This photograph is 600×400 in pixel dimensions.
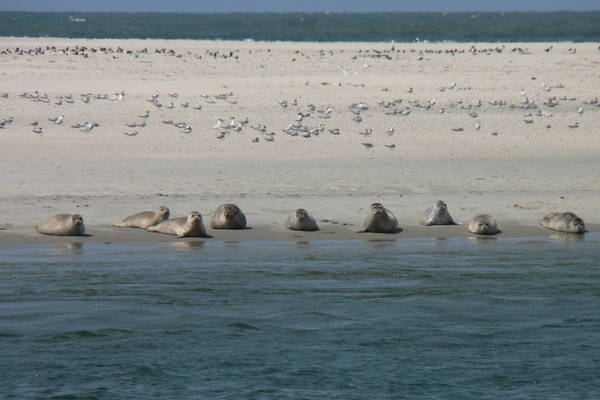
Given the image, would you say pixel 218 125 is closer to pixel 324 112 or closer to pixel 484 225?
pixel 324 112

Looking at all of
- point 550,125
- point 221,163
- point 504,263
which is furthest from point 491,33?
point 504,263

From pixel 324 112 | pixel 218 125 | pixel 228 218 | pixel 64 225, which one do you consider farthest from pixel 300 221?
pixel 324 112

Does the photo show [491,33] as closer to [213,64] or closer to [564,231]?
[213,64]

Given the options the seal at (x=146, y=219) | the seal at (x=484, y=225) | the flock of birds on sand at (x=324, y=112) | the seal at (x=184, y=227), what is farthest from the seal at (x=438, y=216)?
the flock of birds on sand at (x=324, y=112)

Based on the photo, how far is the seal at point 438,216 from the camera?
10094 mm

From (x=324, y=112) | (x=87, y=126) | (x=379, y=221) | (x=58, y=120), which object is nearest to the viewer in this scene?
(x=379, y=221)

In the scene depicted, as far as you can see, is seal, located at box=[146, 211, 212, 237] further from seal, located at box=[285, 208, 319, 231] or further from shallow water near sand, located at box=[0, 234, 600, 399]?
seal, located at box=[285, 208, 319, 231]

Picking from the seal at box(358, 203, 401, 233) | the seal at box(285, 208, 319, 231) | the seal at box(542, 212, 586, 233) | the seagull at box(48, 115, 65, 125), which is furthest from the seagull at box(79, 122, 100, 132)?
the seal at box(542, 212, 586, 233)

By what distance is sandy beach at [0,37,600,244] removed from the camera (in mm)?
10898

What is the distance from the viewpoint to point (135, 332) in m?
6.95

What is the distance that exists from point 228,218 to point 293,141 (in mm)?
4773

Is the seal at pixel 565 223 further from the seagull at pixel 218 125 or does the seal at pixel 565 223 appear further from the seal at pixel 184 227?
the seagull at pixel 218 125

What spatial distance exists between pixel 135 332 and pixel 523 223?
4.93 m

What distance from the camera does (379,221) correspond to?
9781mm
